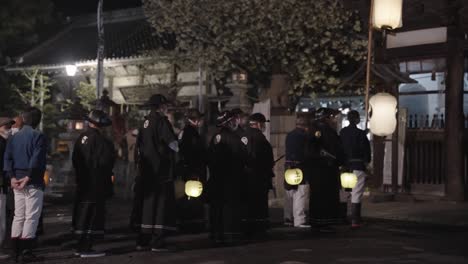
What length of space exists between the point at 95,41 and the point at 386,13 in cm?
1955

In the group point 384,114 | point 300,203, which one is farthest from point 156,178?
point 384,114

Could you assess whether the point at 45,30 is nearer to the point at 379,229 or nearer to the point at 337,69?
the point at 337,69

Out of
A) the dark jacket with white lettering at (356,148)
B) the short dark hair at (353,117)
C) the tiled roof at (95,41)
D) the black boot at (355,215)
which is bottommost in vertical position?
the black boot at (355,215)

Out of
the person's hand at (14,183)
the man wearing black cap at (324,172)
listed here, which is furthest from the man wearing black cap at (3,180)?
the man wearing black cap at (324,172)

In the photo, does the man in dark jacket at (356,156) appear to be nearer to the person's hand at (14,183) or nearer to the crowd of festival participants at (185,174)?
the crowd of festival participants at (185,174)

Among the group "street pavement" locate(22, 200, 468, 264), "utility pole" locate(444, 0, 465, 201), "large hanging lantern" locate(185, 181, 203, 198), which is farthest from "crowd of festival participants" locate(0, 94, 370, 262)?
"utility pole" locate(444, 0, 465, 201)

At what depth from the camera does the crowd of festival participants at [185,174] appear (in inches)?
305

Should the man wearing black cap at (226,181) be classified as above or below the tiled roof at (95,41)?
below

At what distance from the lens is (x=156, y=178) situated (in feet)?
27.4

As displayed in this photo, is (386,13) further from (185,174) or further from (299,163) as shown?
(185,174)

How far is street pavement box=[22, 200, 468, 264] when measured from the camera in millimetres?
7828

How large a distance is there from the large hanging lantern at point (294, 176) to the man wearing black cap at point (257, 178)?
0.34 m

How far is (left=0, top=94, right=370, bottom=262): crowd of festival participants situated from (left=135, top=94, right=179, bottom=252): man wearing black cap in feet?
0.04

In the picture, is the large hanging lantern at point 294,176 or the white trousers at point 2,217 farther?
the large hanging lantern at point 294,176
